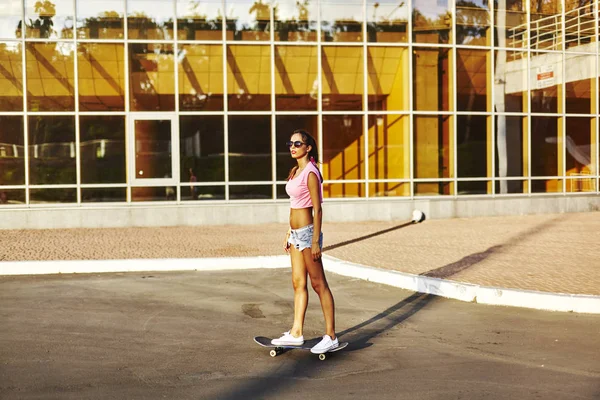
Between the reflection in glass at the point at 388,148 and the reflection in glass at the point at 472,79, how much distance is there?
192 cm

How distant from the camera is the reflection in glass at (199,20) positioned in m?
19.8

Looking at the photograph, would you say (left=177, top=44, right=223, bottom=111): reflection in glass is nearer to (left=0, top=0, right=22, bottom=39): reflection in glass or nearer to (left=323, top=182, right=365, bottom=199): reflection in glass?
(left=323, top=182, right=365, bottom=199): reflection in glass

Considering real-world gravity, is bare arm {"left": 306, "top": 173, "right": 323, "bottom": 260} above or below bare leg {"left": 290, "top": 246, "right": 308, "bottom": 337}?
above

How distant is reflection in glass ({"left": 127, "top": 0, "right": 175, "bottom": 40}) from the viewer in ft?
64.2

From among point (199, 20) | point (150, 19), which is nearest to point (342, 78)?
point (199, 20)

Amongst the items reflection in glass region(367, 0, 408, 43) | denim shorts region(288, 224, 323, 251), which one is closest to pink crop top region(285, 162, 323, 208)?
denim shorts region(288, 224, 323, 251)

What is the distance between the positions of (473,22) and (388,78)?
3.13 metres

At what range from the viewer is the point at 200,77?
19969 mm

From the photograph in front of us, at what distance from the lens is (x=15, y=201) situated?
18.9m

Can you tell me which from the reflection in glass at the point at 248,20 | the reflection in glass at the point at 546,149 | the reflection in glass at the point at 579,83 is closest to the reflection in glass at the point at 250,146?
the reflection in glass at the point at 248,20

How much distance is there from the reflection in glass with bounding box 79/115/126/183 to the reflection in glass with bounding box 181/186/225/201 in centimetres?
163

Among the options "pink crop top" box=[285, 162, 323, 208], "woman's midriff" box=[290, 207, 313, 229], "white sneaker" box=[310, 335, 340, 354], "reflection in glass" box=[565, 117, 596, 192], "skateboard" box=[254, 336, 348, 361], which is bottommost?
"skateboard" box=[254, 336, 348, 361]

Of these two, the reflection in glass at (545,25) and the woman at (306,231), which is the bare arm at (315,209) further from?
the reflection in glass at (545,25)

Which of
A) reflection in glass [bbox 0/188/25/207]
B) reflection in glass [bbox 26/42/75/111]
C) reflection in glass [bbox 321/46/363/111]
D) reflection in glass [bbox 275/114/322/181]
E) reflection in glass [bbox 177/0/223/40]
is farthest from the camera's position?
reflection in glass [bbox 321/46/363/111]
